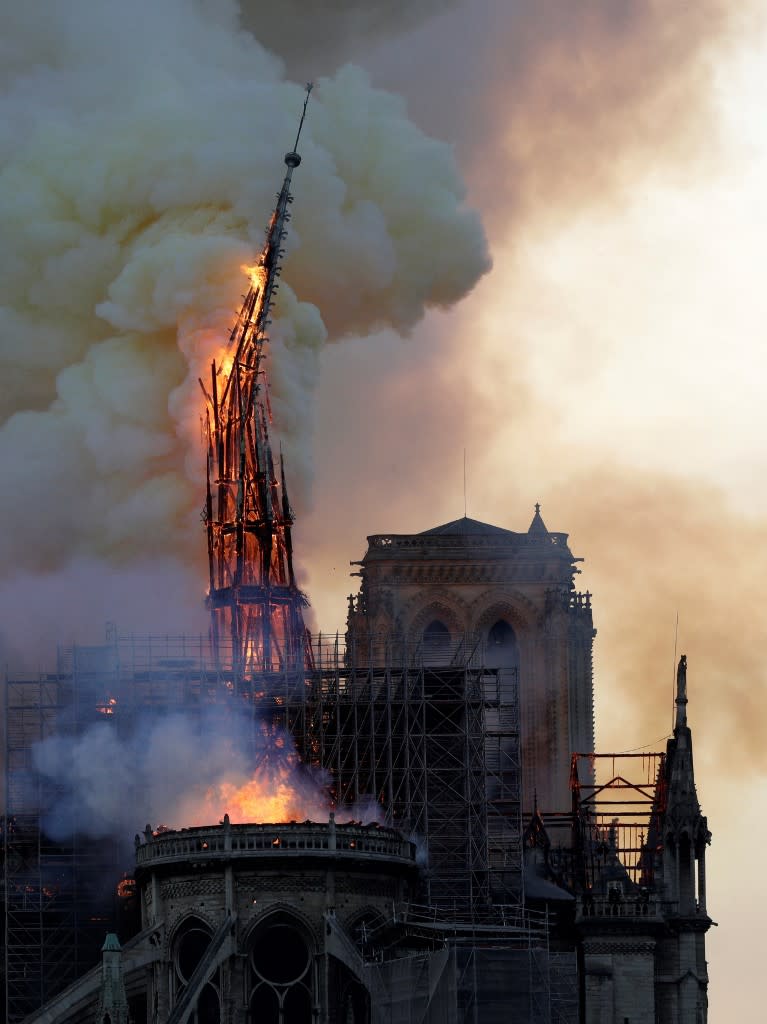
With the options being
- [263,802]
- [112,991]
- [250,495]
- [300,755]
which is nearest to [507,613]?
[250,495]

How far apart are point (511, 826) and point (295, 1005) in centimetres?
2608

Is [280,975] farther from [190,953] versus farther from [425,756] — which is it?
[425,756]

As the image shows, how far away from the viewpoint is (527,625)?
549ft

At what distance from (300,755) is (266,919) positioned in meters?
15.4

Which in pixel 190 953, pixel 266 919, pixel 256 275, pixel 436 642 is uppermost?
pixel 256 275

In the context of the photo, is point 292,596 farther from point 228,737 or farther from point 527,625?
point 527,625

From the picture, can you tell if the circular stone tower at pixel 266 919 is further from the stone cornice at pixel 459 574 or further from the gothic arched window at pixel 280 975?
the stone cornice at pixel 459 574

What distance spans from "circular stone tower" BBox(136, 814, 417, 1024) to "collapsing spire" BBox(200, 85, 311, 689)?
21.0m

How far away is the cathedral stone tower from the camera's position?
166m

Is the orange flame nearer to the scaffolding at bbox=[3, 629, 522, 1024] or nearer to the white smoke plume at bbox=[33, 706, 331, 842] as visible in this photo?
the scaffolding at bbox=[3, 629, 522, 1024]

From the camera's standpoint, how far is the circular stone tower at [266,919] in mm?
121062

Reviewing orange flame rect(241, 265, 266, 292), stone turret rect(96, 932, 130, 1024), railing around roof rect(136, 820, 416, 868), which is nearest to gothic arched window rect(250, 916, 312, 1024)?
railing around roof rect(136, 820, 416, 868)

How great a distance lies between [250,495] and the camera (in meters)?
149

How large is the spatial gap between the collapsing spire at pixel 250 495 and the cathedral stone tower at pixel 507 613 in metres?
18.4
